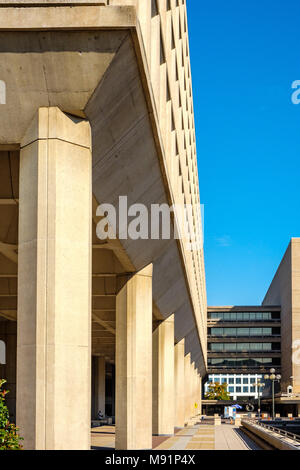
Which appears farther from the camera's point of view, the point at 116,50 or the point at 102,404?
the point at 102,404

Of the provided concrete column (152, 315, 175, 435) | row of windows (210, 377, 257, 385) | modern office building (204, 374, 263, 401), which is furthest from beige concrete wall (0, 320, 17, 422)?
row of windows (210, 377, 257, 385)

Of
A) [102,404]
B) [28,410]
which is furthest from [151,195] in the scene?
[102,404]

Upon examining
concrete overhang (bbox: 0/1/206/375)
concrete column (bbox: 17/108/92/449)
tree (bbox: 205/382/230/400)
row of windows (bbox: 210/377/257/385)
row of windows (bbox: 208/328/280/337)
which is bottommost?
tree (bbox: 205/382/230/400)

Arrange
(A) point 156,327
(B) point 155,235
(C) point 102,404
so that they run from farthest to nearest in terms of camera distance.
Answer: (C) point 102,404 < (A) point 156,327 < (B) point 155,235

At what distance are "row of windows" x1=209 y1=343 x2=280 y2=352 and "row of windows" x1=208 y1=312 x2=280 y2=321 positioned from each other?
4.85 metres

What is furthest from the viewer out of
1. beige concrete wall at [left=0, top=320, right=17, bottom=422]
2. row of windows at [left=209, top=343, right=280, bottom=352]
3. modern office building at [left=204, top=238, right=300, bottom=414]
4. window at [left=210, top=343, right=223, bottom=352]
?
window at [left=210, top=343, right=223, bottom=352]

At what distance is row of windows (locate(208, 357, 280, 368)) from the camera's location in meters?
127

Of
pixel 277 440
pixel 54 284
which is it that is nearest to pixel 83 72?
pixel 54 284

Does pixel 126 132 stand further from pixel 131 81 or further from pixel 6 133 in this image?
pixel 6 133

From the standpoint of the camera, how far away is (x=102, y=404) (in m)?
75.6

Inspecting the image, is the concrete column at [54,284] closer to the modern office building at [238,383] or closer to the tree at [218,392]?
the tree at [218,392]

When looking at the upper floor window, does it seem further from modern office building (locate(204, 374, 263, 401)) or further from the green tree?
modern office building (locate(204, 374, 263, 401))
